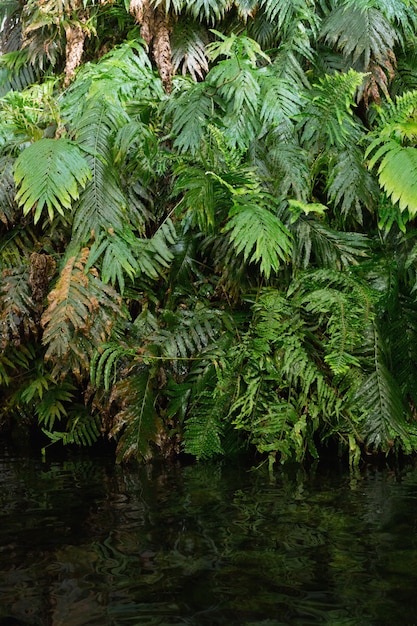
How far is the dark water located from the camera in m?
1.29

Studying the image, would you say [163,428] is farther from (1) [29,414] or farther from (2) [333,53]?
(2) [333,53]

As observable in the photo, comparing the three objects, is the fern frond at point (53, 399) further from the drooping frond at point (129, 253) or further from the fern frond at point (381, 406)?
the fern frond at point (381, 406)

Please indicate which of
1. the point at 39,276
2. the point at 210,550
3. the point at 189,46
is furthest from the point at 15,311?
the point at 189,46

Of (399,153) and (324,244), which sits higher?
(399,153)

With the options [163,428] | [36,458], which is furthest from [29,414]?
[163,428]

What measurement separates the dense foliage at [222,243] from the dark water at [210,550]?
433mm

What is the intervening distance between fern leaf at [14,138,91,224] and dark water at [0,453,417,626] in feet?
4.02

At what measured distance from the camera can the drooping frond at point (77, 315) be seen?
273 centimetres

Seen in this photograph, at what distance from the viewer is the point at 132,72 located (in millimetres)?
3436

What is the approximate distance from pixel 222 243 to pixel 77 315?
2.92 ft

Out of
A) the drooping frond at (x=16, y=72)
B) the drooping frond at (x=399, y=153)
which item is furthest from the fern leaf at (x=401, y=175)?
the drooping frond at (x=16, y=72)

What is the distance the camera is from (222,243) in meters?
3.21

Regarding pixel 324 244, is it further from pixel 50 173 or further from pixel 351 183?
pixel 50 173

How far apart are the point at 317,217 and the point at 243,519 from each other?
181 centimetres
